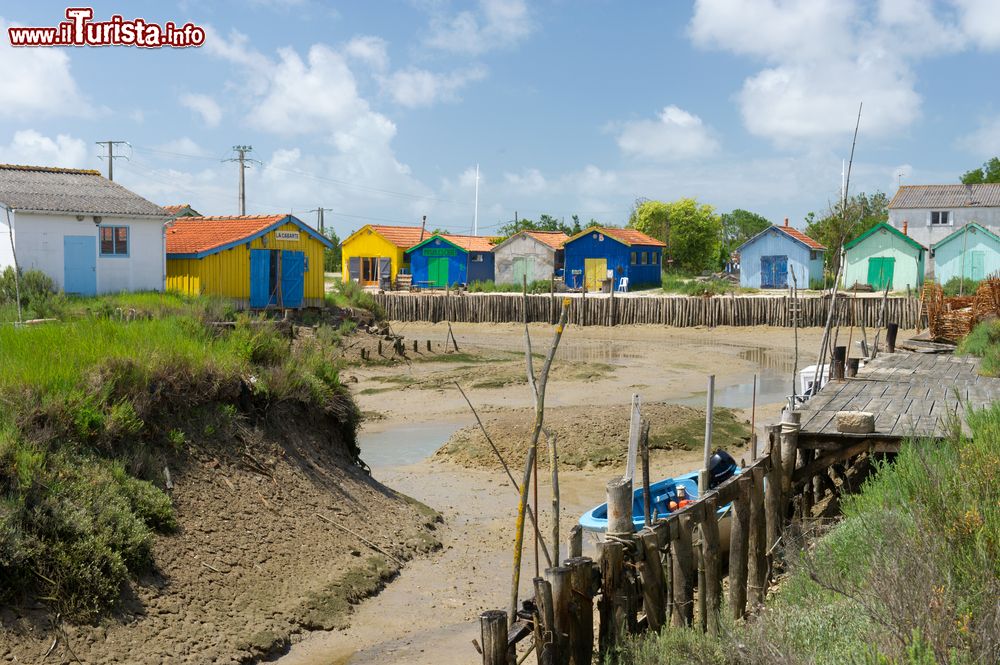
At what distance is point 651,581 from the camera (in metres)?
7.43

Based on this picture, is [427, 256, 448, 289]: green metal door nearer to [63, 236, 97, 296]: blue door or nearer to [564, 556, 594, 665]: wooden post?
[63, 236, 97, 296]: blue door

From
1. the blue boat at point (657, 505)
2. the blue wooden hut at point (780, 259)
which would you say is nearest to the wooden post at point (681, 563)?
the blue boat at point (657, 505)

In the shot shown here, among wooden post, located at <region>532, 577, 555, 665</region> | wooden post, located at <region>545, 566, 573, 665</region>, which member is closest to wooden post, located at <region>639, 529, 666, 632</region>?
wooden post, located at <region>545, 566, 573, 665</region>

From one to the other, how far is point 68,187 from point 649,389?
19614 millimetres

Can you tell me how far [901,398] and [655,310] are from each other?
32.3 metres

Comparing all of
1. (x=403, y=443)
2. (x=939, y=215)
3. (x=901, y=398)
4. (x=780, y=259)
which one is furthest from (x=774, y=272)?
(x=901, y=398)

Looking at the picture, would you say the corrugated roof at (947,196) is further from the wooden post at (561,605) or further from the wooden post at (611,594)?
the wooden post at (561,605)

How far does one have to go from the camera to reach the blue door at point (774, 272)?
51438 millimetres

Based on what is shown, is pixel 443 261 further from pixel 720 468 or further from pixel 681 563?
pixel 681 563

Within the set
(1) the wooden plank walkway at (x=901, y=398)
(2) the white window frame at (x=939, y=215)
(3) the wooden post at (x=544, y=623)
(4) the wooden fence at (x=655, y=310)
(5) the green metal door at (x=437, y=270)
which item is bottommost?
(3) the wooden post at (x=544, y=623)

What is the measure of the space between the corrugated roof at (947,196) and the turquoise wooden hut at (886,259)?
1513 centimetres

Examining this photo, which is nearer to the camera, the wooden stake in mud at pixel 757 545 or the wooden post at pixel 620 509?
the wooden post at pixel 620 509

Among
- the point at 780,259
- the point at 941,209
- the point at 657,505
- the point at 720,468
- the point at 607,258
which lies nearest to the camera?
the point at 657,505

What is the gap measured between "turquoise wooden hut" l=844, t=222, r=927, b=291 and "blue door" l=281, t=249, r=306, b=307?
27.4 meters
